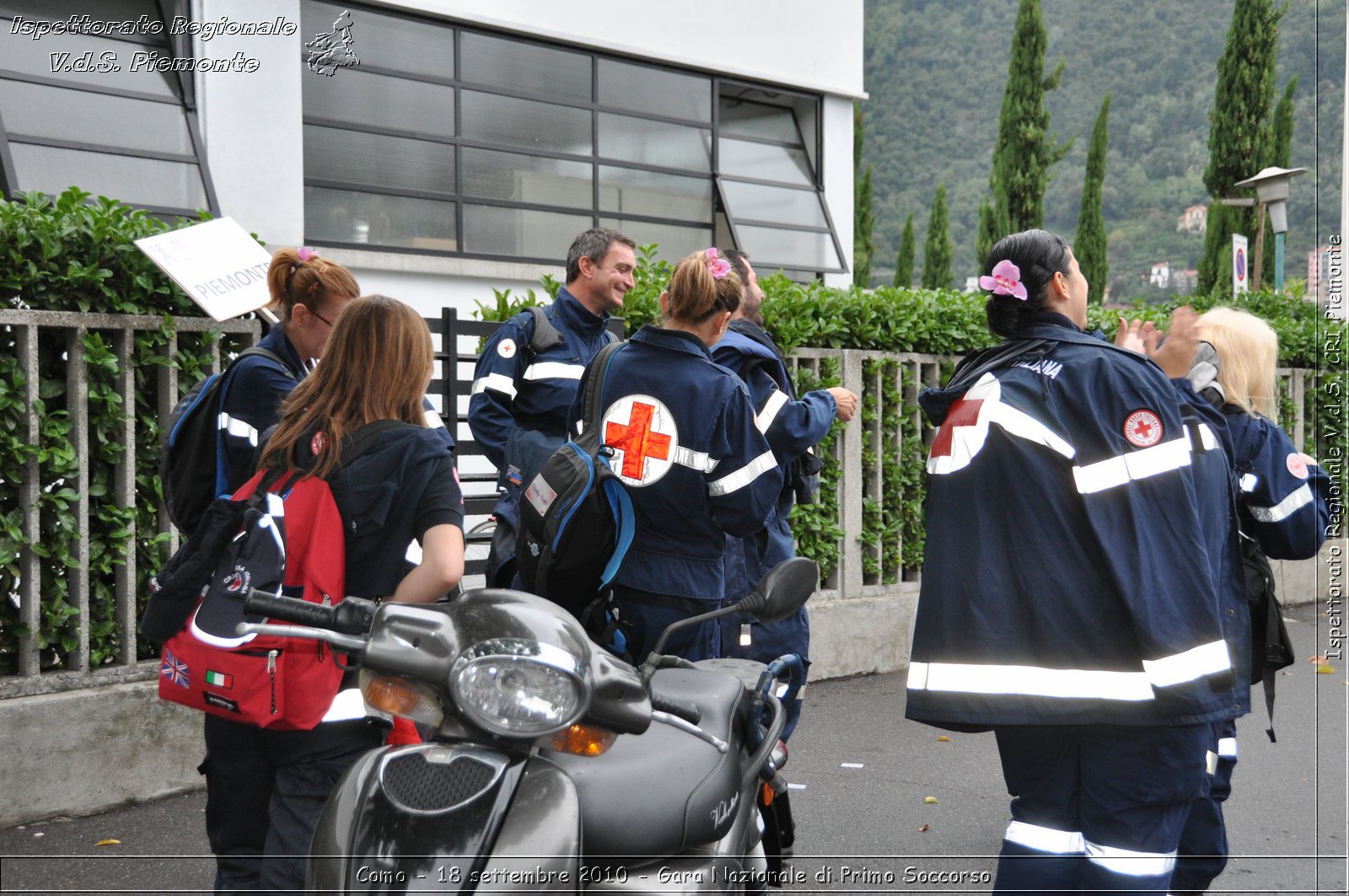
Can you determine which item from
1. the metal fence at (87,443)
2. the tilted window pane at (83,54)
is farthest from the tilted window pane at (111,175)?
the metal fence at (87,443)

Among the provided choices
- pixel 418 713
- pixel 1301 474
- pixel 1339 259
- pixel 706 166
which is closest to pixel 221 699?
pixel 418 713

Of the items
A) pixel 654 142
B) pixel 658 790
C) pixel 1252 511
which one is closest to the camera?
pixel 658 790

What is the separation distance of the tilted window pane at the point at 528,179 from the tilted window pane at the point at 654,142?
44 centimetres

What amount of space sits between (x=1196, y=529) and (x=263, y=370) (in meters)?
2.49

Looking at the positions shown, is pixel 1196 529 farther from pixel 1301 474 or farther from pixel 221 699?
pixel 221 699

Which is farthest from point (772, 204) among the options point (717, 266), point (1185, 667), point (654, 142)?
Result: point (1185, 667)

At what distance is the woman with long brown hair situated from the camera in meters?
2.79

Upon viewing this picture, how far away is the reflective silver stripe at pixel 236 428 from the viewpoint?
3.31 metres

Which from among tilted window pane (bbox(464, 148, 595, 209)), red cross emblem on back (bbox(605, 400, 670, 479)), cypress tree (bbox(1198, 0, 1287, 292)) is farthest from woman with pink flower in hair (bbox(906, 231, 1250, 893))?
cypress tree (bbox(1198, 0, 1287, 292))

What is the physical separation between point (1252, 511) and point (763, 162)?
423 inches

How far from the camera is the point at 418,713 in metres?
1.98

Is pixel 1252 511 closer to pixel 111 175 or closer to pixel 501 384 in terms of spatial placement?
pixel 501 384

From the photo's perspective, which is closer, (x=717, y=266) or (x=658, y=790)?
(x=658, y=790)

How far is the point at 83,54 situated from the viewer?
931 centimetres
